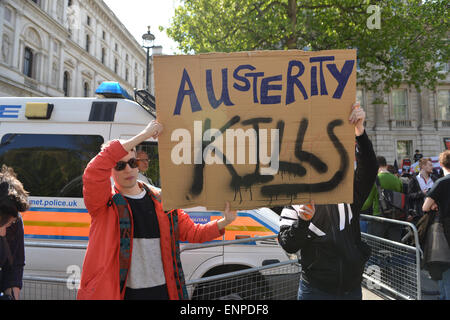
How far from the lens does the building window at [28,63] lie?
90.3ft

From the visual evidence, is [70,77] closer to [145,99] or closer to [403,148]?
[145,99]

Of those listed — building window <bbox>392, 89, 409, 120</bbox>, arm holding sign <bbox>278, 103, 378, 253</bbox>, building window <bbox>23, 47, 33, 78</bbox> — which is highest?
building window <bbox>23, 47, 33, 78</bbox>

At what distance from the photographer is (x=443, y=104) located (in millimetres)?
29250

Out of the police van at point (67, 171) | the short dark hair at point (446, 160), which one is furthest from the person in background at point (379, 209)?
the police van at point (67, 171)

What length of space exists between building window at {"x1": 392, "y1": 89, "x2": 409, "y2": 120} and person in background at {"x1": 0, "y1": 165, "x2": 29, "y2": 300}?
3247cm

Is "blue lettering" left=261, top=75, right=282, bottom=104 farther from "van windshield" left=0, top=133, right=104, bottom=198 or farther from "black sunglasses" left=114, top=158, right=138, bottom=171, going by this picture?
"van windshield" left=0, top=133, right=104, bottom=198

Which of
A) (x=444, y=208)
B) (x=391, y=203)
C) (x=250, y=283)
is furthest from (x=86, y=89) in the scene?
(x=444, y=208)

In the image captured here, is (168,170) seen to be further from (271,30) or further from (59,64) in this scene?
(59,64)

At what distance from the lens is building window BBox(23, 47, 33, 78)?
27531mm

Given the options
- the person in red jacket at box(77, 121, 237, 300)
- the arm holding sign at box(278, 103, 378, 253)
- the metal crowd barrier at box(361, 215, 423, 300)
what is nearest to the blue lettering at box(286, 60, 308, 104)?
the arm holding sign at box(278, 103, 378, 253)

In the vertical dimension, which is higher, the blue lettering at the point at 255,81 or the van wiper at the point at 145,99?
the van wiper at the point at 145,99

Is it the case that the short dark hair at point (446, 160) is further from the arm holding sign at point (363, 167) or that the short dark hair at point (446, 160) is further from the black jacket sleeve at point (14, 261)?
the black jacket sleeve at point (14, 261)

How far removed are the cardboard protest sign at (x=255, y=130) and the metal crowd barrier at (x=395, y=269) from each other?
8.00ft

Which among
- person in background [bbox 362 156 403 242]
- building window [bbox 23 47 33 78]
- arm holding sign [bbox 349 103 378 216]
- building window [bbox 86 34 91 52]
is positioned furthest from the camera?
building window [bbox 86 34 91 52]
